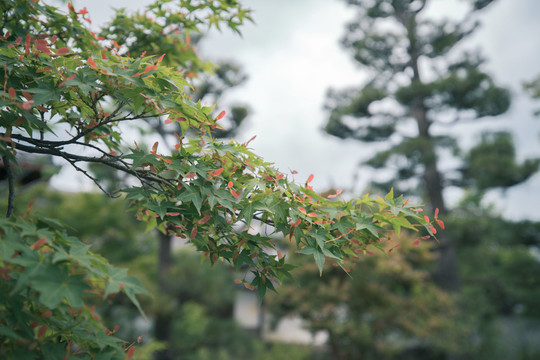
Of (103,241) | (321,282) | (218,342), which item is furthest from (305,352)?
(103,241)

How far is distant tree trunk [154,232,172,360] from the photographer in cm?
870

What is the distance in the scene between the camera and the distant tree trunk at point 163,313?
870 cm

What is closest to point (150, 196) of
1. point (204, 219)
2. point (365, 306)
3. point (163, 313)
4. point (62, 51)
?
point (204, 219)

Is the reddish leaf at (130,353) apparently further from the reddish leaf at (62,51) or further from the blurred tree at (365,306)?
the blurred tree at (365,306)

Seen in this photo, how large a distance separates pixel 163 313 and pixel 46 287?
778 cm

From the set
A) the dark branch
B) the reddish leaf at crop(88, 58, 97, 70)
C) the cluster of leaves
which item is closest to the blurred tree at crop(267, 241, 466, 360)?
the dark branch

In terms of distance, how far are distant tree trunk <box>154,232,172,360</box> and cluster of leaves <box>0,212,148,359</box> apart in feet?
22.9

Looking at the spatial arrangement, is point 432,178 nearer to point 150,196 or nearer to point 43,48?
point 150,196

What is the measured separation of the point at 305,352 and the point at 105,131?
368 inches

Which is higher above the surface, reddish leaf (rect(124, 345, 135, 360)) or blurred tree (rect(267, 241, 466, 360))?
blurred tree (rect(267, 241, 466, 360))

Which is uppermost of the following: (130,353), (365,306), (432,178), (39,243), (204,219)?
(432,178)

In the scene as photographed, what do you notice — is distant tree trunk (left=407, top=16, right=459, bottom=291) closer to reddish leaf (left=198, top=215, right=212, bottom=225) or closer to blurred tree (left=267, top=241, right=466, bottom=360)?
blurred tree (left=267, top=241, right=466, bottom=360)

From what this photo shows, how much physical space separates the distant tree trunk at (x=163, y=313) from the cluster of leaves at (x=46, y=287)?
6989mm

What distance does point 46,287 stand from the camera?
44.8 inches
